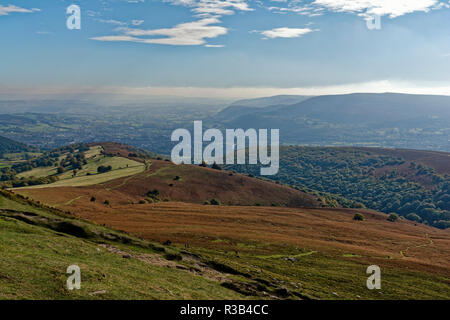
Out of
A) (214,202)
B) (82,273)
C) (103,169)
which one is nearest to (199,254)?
(82,273)

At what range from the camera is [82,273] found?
67.1ft

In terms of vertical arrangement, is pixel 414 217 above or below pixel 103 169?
below

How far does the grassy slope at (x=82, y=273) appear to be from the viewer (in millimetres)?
17956

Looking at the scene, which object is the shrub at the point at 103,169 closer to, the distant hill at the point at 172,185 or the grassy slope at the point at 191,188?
the distant hill at the point at 172,185

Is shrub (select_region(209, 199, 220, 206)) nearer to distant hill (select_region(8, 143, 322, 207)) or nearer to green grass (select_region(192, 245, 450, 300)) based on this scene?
distant hill (select_region(8, 143, 322, 207))

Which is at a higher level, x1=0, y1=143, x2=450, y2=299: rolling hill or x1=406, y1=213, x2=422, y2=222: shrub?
x1=0, y1=143, x2=450, y2=299: rolling hill

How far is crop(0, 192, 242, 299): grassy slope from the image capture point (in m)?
18.0

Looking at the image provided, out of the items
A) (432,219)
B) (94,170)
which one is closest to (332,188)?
(432,219)

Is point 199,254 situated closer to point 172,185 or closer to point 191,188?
point 172,185

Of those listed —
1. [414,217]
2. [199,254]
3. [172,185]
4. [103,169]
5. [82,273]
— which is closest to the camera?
[82,273]

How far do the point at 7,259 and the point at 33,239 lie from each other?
6052mm

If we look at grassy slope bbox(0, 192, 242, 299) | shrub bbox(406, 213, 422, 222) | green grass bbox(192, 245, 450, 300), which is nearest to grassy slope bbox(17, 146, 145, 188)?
green grass bbox(192, 245, 450, 300)

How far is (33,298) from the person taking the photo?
1666cm

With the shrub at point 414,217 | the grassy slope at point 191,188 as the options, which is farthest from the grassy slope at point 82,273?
the shrub at point 414,217
